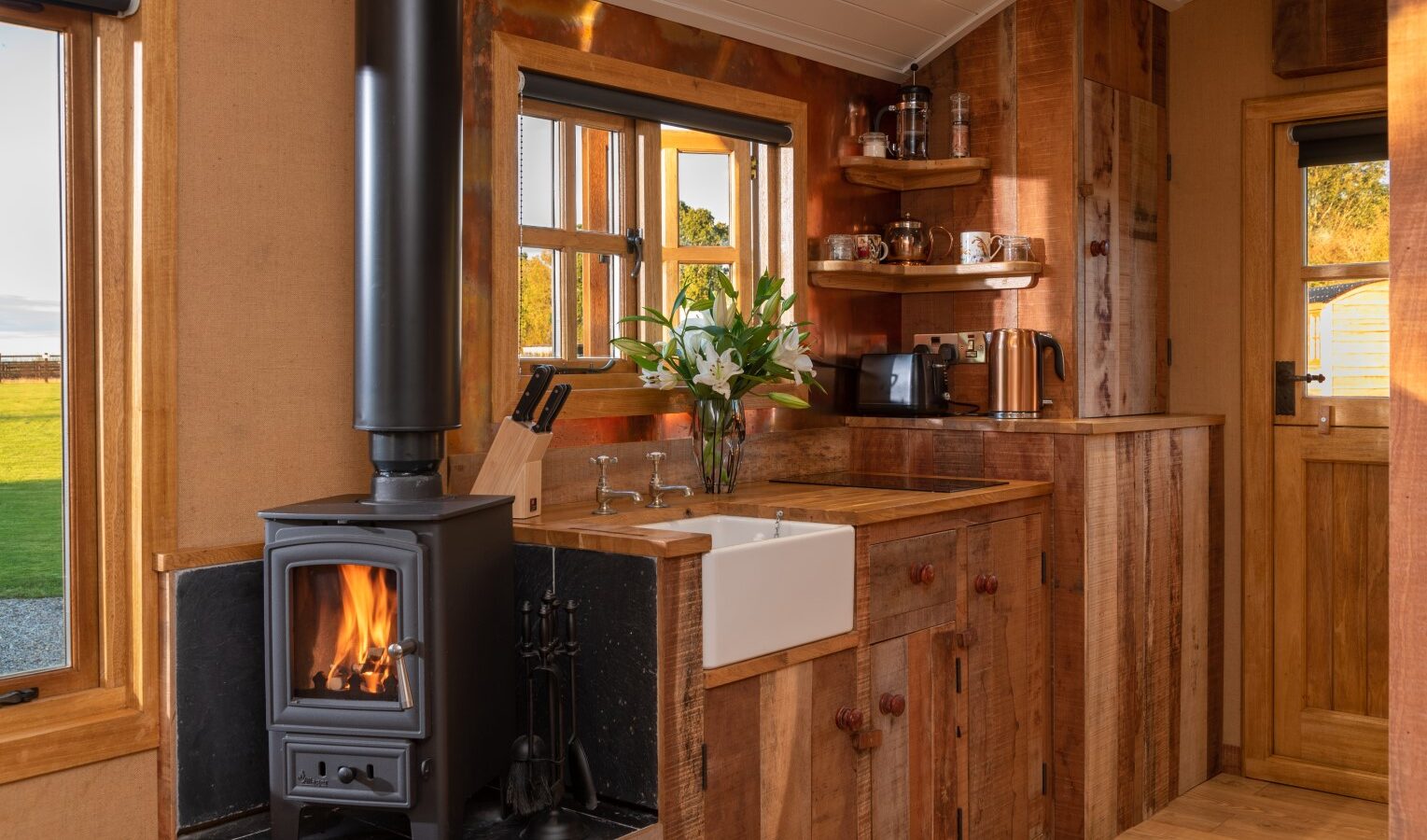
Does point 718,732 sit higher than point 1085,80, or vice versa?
point 1085,80

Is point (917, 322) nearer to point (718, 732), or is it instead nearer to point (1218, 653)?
point (1218, 653)

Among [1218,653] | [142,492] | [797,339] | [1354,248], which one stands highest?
[1354,248]

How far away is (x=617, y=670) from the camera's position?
94.1 inches

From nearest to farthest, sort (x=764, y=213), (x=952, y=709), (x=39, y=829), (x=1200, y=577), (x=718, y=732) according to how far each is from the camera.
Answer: (x=39, y=829) < (x=718, y=732) < (x=952, y=709) < (x=764, y=213) < (x=1200, y=577)

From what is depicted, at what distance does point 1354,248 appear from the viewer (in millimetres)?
3920

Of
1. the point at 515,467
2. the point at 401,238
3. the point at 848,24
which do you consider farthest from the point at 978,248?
the point at 401,238

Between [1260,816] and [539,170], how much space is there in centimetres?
279

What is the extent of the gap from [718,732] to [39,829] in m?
1.19

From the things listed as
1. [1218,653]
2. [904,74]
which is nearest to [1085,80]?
[904,74]

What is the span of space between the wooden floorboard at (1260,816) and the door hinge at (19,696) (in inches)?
112

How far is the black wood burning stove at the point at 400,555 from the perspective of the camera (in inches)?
84.5

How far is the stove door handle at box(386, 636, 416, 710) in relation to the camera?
2131 millimetres

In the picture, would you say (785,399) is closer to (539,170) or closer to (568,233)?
(568,233)

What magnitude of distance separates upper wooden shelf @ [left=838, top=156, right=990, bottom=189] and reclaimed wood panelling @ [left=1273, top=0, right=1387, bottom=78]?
1.01m
